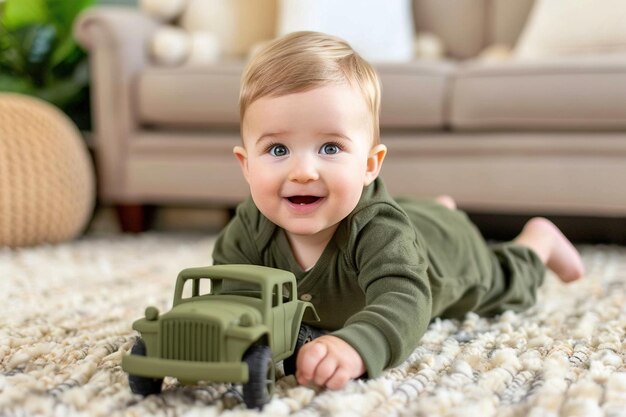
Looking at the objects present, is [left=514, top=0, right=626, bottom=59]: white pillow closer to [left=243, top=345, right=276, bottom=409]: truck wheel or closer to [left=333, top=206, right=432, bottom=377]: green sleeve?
[left=333, top=206, right=432, bottom=377]: green sleeve

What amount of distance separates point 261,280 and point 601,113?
126 cm

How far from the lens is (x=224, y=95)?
6.50 feet

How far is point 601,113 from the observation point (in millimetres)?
1715

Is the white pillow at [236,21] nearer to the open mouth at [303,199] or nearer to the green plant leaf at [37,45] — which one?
the green plant leaf at [37,45]

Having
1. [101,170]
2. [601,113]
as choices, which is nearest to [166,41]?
[101,170]

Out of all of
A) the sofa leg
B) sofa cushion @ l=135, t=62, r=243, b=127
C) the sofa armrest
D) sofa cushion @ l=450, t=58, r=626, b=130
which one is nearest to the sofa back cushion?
sofa cushion @ l=450, t=58, r=626, b=130

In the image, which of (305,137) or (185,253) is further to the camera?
(185,253)

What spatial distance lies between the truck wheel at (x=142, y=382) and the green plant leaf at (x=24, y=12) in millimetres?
2118

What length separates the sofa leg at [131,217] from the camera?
2.32m

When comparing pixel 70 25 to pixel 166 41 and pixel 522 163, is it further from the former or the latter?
pixel 522 163

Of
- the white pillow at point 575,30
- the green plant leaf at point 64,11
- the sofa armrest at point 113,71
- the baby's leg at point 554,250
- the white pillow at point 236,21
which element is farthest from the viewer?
the green plant leaf at point 64,11

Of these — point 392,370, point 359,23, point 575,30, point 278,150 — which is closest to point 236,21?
point 359,23

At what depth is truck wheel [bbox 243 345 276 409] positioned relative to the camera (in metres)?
0.67

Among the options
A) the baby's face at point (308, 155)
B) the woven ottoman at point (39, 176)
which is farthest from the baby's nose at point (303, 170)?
the woven ottoman at point (39, 176)
